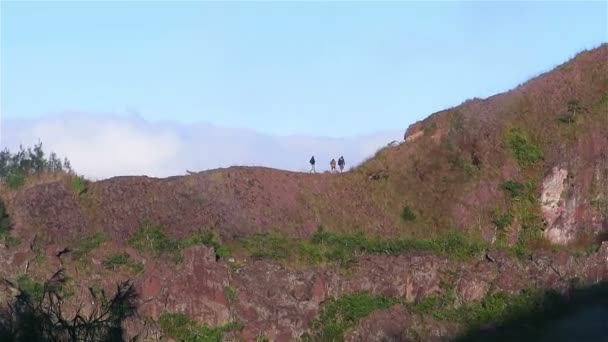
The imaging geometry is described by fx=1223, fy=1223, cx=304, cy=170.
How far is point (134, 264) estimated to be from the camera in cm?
2755

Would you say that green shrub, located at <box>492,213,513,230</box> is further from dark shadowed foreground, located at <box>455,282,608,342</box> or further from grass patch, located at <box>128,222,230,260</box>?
grass patch, located at <box>128,222,230,260</box>

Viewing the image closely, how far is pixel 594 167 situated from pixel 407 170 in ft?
15.9

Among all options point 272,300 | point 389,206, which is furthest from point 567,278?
point 272,300

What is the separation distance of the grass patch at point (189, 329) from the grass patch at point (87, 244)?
99.2 inches

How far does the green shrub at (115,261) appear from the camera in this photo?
27.3 metres

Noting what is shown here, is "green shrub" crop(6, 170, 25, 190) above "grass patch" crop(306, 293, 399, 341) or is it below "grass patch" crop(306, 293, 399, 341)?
above

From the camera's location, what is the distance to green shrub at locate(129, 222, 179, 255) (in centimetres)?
2822

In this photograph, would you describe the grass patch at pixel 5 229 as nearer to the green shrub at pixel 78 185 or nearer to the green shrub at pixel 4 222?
the green shrub at pixel 4 222

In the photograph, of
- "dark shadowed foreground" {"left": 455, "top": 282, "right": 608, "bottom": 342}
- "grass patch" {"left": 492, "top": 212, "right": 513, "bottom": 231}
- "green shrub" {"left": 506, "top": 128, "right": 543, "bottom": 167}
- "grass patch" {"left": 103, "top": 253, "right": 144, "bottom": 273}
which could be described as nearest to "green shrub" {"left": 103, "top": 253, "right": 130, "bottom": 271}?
"grass patch" {"left": 103, "top": 253, "right": 144, "bottom": 273}

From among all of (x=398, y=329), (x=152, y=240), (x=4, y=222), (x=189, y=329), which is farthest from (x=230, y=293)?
(x=4, y=222)

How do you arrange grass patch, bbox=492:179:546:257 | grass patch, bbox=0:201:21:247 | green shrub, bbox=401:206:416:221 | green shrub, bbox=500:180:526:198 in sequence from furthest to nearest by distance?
green shrub, bbox=500:180:526:198 < green shrub, bbox=401:206:416:221 < grass patch, bbox=492:179:546:257 < grass patch, bbox=0:201:21:247

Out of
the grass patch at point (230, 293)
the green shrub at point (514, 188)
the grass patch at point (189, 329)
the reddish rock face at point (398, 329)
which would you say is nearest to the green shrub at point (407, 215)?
the green shrub at point (514, 188)

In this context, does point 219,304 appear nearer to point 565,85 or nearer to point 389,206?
point 389,206

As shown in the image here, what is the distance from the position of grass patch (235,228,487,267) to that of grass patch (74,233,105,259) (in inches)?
126
